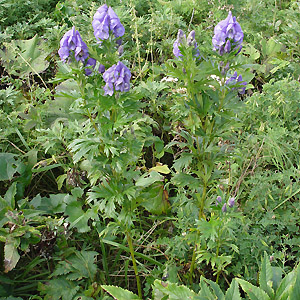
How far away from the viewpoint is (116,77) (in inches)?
51.4

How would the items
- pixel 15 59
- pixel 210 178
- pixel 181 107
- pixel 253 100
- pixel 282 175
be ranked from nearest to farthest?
1. pixel 181 107
2. pixel 210 178
3. pixel 282 175
4. pixel 253 100
5. pixel 15 59

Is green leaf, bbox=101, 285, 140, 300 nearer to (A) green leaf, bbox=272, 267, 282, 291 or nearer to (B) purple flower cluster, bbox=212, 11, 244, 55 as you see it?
(A) green leaf, bbox=272, 267, 282, 291

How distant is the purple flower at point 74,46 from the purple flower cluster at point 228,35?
0.55 meters

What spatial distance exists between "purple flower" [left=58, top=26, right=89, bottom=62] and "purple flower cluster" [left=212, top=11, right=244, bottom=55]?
549mm

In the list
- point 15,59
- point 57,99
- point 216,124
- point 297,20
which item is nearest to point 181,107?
point 216,124

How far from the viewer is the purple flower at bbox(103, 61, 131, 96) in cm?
131

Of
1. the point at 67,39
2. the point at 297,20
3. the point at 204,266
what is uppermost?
the point at 67,39

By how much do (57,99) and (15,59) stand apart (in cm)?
77

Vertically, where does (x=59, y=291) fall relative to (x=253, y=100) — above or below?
below

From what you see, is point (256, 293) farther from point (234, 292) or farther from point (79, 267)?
point (79, 267)

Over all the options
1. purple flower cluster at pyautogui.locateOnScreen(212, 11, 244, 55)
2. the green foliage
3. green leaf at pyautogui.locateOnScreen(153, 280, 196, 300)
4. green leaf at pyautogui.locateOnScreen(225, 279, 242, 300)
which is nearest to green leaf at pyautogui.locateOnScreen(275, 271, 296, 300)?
the green foliage

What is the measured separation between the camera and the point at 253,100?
271 centimetres

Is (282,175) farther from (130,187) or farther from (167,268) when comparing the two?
(130,187)

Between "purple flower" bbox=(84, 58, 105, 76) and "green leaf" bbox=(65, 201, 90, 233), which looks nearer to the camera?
"purple flower" bbox=(84, 58, 105, 76)
